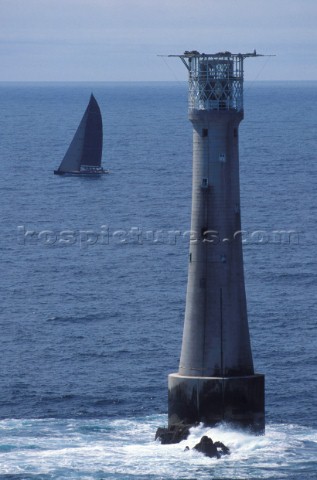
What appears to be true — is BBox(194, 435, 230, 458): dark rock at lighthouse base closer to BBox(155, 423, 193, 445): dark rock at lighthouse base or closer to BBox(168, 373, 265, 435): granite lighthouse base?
BBox(155, 423, 193, 445): dark rock at lighthouse base

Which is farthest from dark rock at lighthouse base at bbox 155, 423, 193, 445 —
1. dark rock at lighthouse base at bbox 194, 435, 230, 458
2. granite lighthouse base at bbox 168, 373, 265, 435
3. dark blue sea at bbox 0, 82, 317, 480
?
dark rock at lighthouse base at bbox 194, 435, 230, 458

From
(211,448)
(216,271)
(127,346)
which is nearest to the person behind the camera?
Answer: (211,448)

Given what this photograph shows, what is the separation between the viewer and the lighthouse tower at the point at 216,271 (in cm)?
8512

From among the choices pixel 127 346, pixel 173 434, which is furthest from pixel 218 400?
pixel 127 346

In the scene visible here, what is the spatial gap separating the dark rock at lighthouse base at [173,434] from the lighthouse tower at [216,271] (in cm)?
51

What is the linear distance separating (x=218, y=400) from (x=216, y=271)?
7.62 m

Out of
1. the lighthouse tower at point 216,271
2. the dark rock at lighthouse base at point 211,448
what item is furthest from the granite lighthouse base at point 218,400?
the dark rock at lighthouse base at point 211,448

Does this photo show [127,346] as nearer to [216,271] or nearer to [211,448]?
[216,271]

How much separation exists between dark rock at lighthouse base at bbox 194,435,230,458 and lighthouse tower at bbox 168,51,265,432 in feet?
7.79

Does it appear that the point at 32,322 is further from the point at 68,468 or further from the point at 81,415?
the point at 68,468

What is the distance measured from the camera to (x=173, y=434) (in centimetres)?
8600

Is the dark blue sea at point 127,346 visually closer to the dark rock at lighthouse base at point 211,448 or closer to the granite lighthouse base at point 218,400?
the dark rock at lighthouse base at point 211,448

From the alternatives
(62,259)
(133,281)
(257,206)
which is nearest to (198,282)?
(133,281)

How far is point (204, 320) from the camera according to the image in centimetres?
8531
